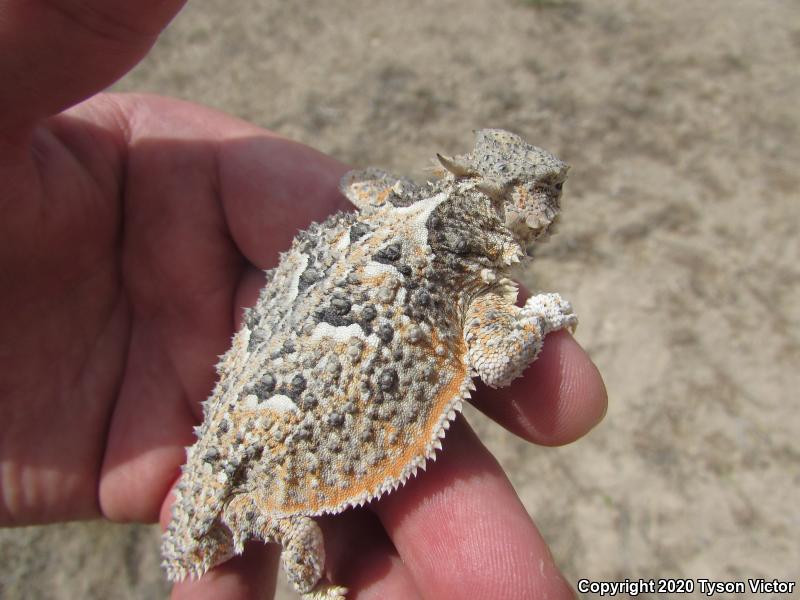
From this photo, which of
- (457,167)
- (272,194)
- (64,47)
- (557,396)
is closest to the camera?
(64,47)

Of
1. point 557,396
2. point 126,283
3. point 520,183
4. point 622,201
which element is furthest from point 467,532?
point 622,201

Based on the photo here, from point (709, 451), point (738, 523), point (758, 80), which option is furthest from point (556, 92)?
point (738, 523)

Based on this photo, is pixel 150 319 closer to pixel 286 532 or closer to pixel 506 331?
pixel 286 532

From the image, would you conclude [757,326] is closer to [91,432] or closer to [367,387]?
[367,387]

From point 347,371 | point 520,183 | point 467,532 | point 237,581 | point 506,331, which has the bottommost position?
point 237,581

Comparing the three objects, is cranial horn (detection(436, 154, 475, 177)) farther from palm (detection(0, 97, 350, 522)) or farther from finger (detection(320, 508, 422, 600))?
finger (detection(320, 508, 422, 600))

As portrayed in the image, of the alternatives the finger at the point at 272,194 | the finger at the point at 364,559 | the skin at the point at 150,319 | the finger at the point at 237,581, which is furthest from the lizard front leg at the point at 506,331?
the finger at the point at 237,581
